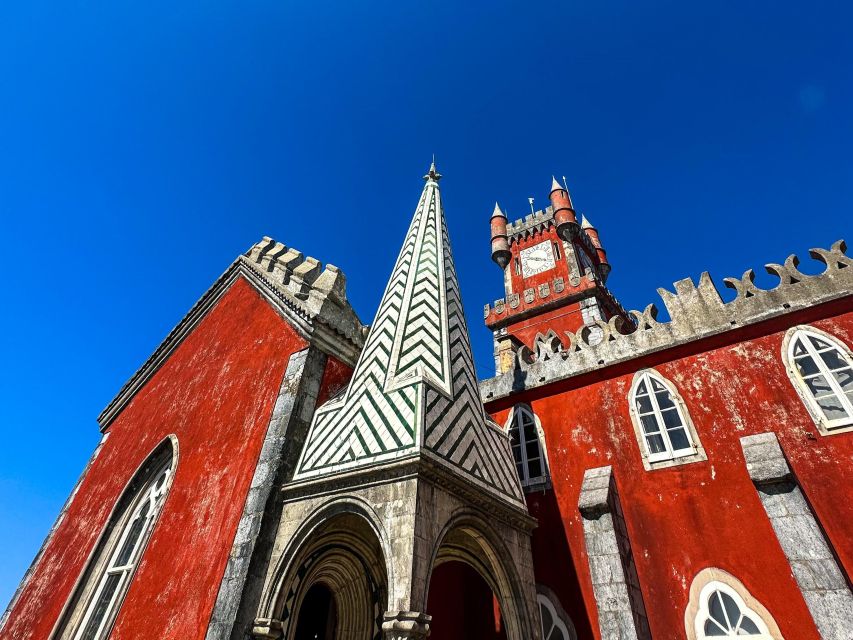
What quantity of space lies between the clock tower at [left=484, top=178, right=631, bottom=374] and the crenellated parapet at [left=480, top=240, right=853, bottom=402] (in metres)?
6.29

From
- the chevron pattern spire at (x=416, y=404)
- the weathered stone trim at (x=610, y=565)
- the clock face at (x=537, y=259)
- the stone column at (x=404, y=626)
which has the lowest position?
the stone column at (x=404, y=626)

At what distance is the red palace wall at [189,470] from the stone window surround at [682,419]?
6.10 meters

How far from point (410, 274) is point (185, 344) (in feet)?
24.4

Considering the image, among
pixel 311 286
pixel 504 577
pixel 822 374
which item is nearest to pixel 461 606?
pixel 504 577

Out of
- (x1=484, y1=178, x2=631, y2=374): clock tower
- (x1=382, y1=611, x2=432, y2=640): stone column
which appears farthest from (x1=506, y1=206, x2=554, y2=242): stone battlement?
(x1=382, y1=611, x2=432, y2=640): stone column

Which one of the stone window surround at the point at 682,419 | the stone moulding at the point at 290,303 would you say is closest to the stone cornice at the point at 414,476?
the stone moulding at the point at 290,303

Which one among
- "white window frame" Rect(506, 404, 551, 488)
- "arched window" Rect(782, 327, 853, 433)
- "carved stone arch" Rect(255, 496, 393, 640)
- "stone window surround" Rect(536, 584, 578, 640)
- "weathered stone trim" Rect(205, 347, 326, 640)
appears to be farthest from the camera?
"white window frame" Rect(506, 404, 551, 488)

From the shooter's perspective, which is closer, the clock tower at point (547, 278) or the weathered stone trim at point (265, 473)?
the weathered stone trim at point (265, 473)

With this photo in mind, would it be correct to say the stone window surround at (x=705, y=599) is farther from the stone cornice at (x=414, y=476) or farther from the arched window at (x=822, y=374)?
the stone cornice at (x=414, y=476)

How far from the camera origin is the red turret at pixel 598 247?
29.1m

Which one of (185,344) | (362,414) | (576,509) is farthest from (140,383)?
(576,509)

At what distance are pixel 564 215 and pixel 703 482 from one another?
19182 millimetres

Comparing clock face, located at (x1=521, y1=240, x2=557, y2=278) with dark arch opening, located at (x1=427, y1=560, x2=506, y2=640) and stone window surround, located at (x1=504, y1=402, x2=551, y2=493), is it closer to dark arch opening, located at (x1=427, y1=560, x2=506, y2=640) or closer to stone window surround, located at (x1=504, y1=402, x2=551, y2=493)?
stone window surround, located at (x1=504, y1=402, x2=551, y2=493)

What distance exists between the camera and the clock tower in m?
21.5
